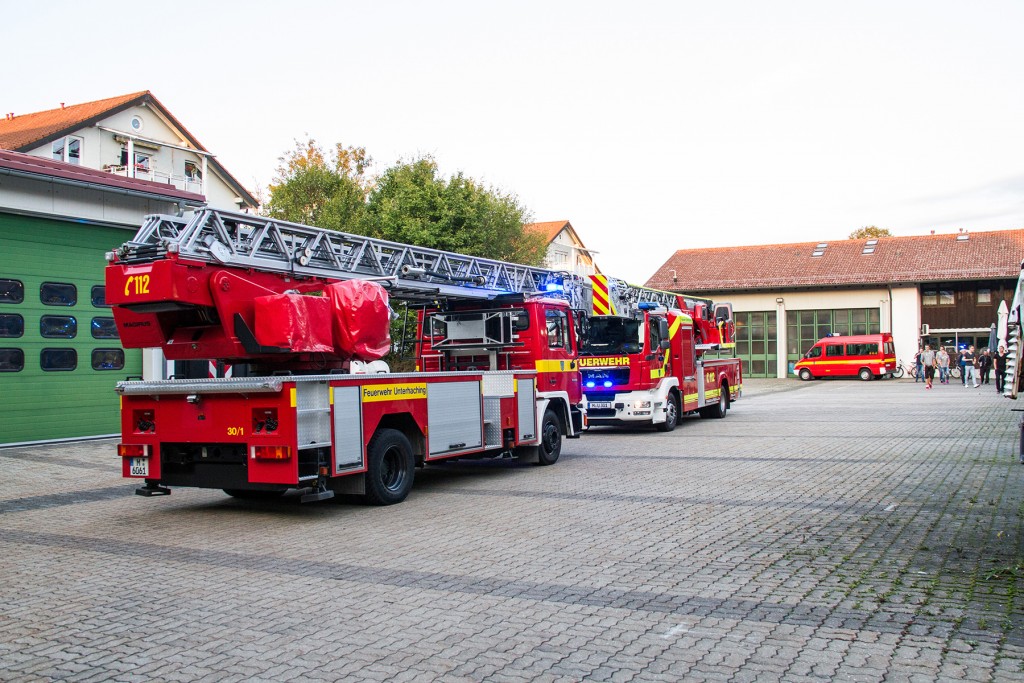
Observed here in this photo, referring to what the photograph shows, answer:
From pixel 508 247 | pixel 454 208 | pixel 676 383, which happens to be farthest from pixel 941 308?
pixel 676 383

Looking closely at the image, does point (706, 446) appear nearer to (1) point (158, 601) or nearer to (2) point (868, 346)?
(1) point (158, 601)

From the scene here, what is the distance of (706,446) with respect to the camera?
52.5 ft

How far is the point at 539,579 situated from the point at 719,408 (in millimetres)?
16884

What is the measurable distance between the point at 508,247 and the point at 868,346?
2159cm

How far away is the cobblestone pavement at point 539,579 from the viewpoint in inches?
191

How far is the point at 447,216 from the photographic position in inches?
1238

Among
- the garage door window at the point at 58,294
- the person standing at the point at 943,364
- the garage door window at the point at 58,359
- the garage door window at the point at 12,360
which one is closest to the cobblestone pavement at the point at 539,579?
the garage door window at the point at 12,360

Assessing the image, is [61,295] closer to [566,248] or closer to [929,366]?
[929,366]

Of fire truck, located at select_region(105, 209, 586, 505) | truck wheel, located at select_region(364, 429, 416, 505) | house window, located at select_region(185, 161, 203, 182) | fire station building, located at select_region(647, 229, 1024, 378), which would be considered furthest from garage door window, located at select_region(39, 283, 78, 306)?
fire station building, located at select_region(647, 229, 1024, 378)

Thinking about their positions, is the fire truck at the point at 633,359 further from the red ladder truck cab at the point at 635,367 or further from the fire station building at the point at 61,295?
the fire station building at the point at 61,295

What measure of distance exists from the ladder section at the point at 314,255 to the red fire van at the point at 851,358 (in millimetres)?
34972

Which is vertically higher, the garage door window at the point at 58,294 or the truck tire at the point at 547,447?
the garage door window at the point at 58,294

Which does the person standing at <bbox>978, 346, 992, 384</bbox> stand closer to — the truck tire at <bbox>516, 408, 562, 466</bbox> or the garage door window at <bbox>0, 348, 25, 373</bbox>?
the truck tire at <bbox>516, 408, 562, 466</bbox>

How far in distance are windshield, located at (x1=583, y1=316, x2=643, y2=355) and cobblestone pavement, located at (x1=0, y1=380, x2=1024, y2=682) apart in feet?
19.1
